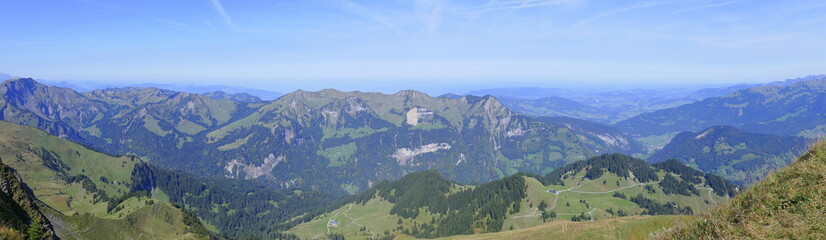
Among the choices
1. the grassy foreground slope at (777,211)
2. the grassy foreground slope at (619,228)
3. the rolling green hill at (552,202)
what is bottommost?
the rolling green hill at (552,202)

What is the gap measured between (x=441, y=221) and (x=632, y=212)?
255 ft

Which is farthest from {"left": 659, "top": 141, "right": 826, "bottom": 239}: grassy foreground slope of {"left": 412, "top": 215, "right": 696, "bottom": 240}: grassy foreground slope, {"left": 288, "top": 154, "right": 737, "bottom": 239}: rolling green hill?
{"left": 288, "top": 154, "right": 737, "bottom": 239}: rolling green hill

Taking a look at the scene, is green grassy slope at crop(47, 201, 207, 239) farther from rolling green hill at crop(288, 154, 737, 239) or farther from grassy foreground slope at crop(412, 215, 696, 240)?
grassy foreground slope at crop(412, 215, 696, 240)

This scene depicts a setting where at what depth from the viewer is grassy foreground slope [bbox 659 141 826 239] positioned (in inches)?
436

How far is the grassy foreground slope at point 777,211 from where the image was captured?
11.1 metres

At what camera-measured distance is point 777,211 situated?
39.7 feet

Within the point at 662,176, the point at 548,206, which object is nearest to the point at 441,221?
the point at 548,206

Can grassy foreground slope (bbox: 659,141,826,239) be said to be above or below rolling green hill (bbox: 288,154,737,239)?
above

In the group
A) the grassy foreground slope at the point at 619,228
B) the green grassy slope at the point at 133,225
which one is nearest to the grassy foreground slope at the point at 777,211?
the grassy foreground slope at the point at 619,228

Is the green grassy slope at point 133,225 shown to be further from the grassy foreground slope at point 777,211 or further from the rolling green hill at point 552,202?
the grassy foreground slope at point 777,211

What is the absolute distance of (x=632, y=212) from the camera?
153375 millimetres

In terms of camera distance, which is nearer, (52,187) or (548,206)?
(548,206)

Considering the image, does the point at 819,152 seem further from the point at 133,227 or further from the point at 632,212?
the point at 632,212

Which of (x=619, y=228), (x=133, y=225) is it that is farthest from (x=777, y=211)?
(x=133, y=225)
